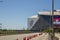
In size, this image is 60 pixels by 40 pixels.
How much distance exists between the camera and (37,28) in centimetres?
18462

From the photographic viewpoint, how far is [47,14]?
169 meters

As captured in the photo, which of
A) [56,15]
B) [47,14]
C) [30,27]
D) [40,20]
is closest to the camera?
[56,15]

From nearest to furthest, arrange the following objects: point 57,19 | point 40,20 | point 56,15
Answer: point 57,19 → point 56,15 → point 40,20

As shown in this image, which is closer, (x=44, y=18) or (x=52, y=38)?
(x=52, y=38)

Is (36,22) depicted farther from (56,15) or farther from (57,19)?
(57,19)

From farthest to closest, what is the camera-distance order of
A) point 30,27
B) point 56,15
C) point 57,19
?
point 30,27 < point 56,15 < point 57,19

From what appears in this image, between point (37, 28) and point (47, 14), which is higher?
point (47, 14)

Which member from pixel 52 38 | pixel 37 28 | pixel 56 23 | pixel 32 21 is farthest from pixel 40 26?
pixel 52 38

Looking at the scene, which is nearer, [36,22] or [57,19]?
[57,19]

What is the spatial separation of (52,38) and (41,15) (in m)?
154

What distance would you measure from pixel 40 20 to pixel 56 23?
3488 cm

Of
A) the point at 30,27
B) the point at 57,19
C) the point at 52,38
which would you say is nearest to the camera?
the point at 52,38

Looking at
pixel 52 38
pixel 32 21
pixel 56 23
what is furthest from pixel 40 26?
pixel 52 38

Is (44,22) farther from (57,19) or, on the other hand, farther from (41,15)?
(57,19)
